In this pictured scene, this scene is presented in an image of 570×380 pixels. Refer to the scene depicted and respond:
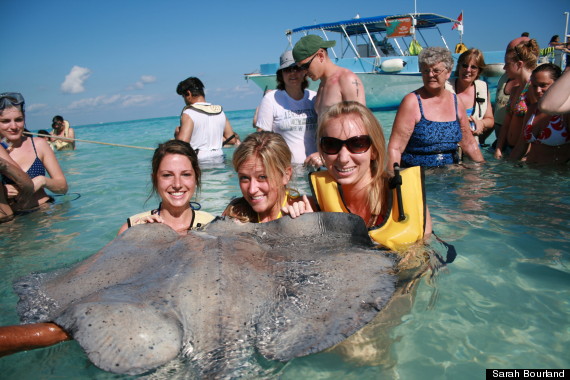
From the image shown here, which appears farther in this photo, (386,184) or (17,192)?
(17,192)

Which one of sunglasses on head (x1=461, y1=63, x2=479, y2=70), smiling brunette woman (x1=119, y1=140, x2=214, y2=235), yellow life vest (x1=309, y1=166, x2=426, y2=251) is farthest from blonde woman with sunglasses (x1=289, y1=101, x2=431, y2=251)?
sunglasses on head (x1=461, y1=63, x2=479, y2=70)

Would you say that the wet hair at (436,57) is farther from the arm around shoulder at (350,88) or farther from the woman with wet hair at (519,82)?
the woman with wet hair at (519,82)

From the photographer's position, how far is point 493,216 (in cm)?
434

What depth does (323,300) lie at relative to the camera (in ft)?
6.44

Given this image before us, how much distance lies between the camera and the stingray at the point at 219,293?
5.62 feet

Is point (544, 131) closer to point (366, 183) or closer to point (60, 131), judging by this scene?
point (366, 183)

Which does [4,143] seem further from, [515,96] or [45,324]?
[515,96]

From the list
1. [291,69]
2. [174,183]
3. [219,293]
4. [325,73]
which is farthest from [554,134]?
[219,293]

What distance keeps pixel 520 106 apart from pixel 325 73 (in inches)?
153

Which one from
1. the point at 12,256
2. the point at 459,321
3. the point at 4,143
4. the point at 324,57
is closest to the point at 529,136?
the point at 324,57

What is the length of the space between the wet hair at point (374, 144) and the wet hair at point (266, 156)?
41 cm

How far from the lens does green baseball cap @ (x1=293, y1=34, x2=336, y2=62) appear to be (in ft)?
15.1

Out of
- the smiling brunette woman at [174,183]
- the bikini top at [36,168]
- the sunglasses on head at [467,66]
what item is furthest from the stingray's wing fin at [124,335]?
the sunglasses on head at [467,66]

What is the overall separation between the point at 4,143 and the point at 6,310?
3.38 metres
